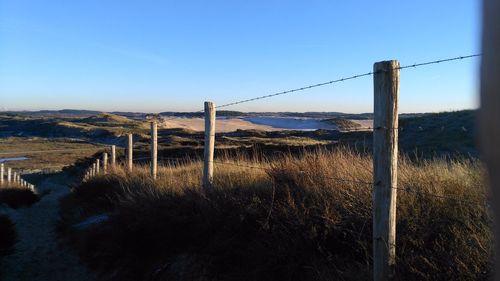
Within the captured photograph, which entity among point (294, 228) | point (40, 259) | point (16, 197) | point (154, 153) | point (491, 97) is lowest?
point (16, 197)

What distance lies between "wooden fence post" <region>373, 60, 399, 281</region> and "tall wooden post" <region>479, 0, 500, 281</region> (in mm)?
2049

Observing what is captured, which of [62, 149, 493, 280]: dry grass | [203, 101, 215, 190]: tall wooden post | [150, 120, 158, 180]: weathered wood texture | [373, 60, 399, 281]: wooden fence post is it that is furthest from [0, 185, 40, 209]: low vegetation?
[373, 60, 399, 281]: wooden fence post

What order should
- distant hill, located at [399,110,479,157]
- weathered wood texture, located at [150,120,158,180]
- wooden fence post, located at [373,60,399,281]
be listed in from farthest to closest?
1. distant hill, located at [399,110,479,157]
2. weathered wood texture, located at [150,120,158,180]
3. wooden fence post, located at [373,60,399,281]

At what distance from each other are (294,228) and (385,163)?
151 cm

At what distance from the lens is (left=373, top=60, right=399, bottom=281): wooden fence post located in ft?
12.4

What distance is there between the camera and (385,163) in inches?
150

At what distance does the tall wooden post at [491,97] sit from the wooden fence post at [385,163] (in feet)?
6.72

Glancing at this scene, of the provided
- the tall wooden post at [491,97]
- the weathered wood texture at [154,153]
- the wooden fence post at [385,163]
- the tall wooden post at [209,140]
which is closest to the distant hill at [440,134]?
the weathered wood texture at [154,153]

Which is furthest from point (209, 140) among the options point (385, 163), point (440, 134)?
point (440, 134)

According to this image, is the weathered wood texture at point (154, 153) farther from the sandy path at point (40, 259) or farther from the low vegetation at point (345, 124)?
the low vegetation at point (345, 124)

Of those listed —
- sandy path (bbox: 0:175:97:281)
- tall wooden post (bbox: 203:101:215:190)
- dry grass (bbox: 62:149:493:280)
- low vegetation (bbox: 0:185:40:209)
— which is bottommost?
low vegetation (bbox: 0:185:40:209)

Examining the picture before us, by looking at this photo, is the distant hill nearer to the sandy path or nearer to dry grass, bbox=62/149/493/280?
the sandy path

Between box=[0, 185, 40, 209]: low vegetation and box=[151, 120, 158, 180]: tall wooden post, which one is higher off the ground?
box=[151, 120, 158, 180]: tall wooden post

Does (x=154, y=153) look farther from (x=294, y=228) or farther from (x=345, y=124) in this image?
(x=345, y=124)
